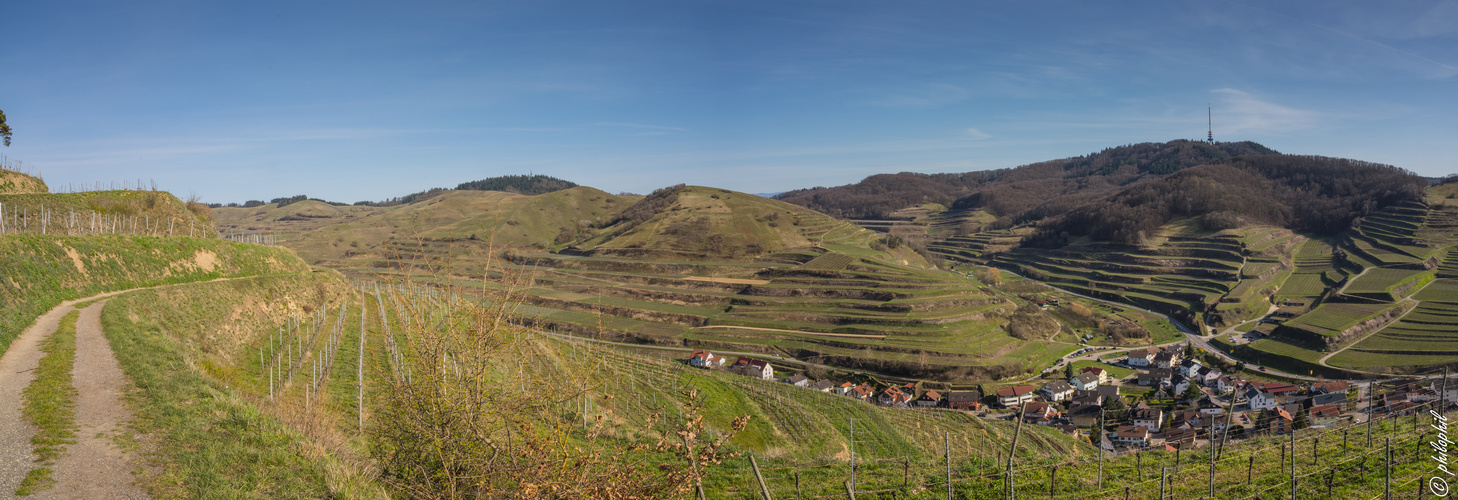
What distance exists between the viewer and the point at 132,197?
32.3 m

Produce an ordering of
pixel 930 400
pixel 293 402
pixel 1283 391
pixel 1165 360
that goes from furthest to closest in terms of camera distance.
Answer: pixel 1165 360 < pixel 1283 391 < pixel 930 400 < pixel 293 402

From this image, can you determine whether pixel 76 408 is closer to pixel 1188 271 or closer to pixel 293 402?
pixel 293 402

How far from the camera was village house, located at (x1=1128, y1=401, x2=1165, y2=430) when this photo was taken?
1532 inches

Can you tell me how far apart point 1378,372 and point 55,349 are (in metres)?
75.8

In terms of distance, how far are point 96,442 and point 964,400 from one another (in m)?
45.0

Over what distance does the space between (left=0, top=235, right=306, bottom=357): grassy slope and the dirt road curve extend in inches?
54.5

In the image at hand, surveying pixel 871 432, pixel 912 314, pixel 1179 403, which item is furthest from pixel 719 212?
pixel 871 432

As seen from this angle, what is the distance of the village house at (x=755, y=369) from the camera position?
49.6m

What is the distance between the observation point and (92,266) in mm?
19281

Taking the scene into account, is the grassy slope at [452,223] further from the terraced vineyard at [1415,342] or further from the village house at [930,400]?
the terraced vineyard at [1415,342]

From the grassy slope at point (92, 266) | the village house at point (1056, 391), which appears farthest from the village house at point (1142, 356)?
the grassy slope at point (92, 266)

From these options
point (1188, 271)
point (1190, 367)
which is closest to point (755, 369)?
point (1190, 367)

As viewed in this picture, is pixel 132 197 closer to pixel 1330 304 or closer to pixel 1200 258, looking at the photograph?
pixel 1330 304

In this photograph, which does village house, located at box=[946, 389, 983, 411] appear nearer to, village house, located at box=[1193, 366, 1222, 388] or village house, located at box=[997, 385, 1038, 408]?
village house, located at box=[997, 385, 1038, 408]
